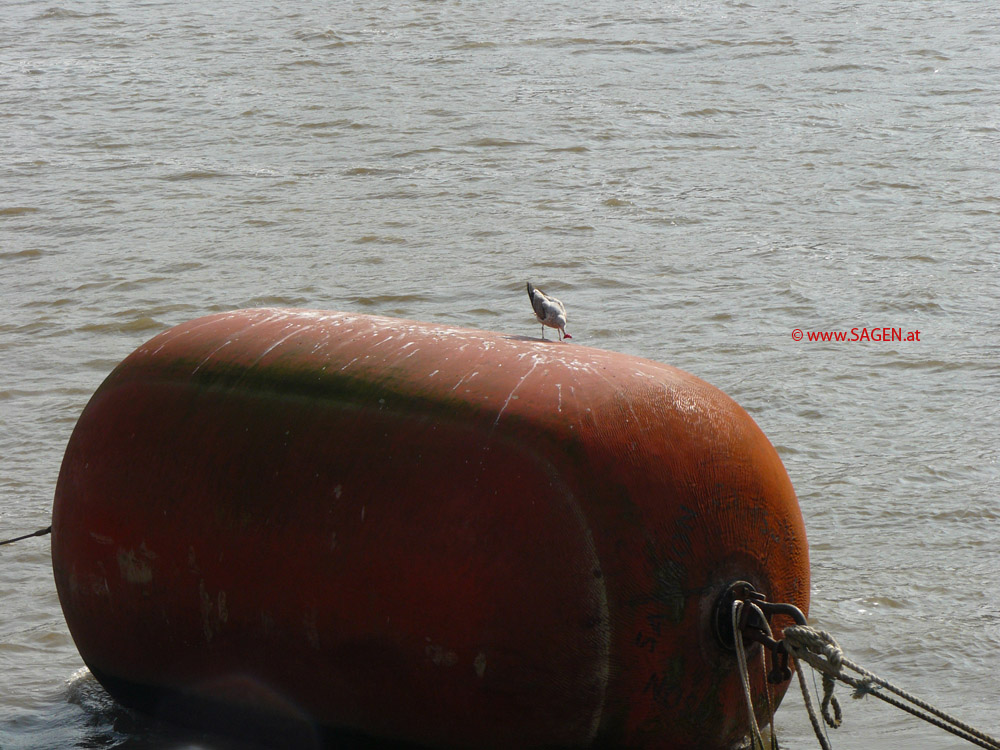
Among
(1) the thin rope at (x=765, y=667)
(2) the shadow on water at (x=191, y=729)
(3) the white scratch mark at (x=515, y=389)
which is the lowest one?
(2) the shadow on water at (x=191, y=729)

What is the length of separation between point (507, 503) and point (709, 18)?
1917 centimetres

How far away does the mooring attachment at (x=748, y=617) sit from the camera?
3.71 metres

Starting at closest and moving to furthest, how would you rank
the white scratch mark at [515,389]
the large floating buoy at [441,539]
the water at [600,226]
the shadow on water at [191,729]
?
the large floating buoy at [441,539]
the white scratch mark at [515,389]
the shadow on water at [191,729]
the water at [600,226]

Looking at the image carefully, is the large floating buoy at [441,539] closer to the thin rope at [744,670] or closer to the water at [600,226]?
the thin rope at [744,670]

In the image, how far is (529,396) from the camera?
3861 mm

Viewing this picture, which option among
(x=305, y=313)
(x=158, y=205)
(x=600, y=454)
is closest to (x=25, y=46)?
(x=158, y=205)

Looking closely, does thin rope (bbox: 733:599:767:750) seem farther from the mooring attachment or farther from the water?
the water

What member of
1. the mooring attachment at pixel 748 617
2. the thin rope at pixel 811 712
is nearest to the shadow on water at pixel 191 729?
the mooring attachment at pixel 748 617

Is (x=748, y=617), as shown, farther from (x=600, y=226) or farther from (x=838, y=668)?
(x=600, y=226)

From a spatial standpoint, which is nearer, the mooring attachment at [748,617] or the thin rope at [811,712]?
the mooring attachment at [748,617]

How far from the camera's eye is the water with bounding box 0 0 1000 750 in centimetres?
592

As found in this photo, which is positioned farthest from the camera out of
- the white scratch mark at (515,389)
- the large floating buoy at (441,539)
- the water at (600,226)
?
the water at (600,226)

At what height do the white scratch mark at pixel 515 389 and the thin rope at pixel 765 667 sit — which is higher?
the white scratch mark at pixel 515 389

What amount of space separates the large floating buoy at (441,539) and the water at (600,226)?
692mm
